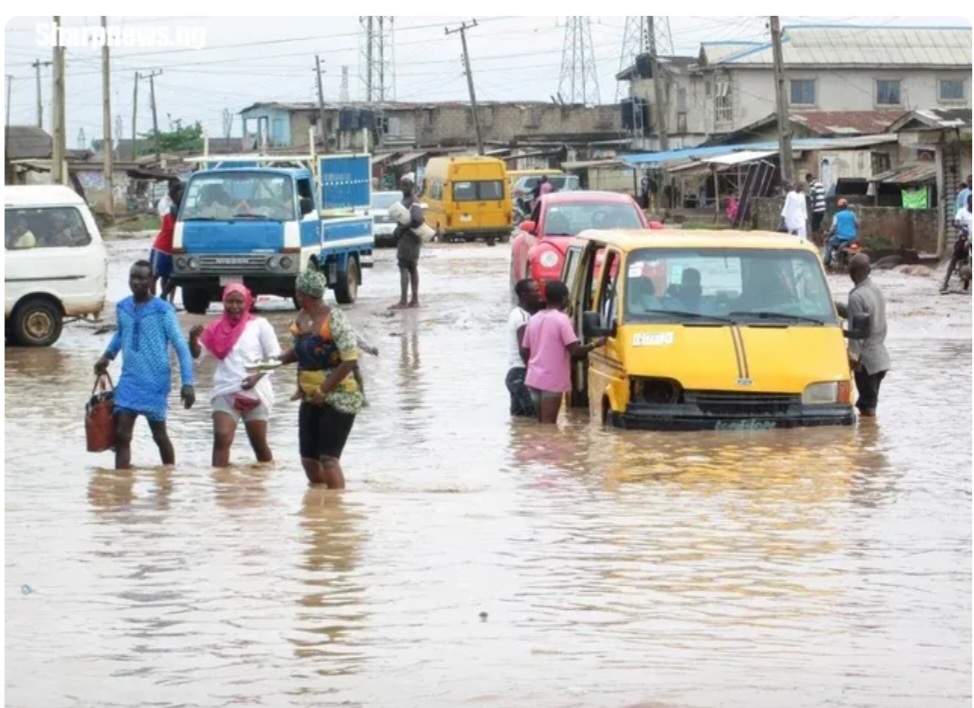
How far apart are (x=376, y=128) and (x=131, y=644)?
258ft

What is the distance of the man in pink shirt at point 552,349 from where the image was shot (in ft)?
48.3

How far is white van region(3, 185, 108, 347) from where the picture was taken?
22.5 m

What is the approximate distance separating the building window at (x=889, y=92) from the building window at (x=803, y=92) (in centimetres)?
227

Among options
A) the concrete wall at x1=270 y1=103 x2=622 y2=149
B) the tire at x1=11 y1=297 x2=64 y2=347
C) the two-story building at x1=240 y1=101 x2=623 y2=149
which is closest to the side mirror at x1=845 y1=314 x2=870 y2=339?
the tire at x1=11 y1=297 x2=64 y2=347

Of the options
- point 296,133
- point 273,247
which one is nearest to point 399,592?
point 273,247

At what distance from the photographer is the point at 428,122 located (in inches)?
3492

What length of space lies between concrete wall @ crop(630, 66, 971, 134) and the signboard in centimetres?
4003

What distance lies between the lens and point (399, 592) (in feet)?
29.8

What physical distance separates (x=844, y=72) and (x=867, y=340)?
55983 millimetres

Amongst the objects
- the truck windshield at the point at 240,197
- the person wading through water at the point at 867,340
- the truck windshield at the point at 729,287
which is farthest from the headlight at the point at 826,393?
the truck windshield at the point at 240,197

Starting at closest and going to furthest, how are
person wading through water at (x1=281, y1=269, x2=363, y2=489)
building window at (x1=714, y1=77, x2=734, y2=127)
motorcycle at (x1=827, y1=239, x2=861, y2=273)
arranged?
person wading through water at (x1=281, y1=269, x2=363, y2=489) → motorcycle at (x1=827, y1=239, x2=861, y2=273) → building window at (x1=714, y1=77, x2=734, y2=127)

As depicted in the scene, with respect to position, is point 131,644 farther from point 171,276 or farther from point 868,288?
point 171,276

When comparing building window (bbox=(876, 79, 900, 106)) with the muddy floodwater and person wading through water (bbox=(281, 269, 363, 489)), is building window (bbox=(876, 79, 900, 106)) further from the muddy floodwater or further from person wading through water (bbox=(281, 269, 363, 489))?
person wading through water (bbox=(281, 269, 363, 489))

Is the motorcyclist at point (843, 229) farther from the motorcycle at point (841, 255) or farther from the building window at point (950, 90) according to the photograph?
the building window at point (950, 90)
